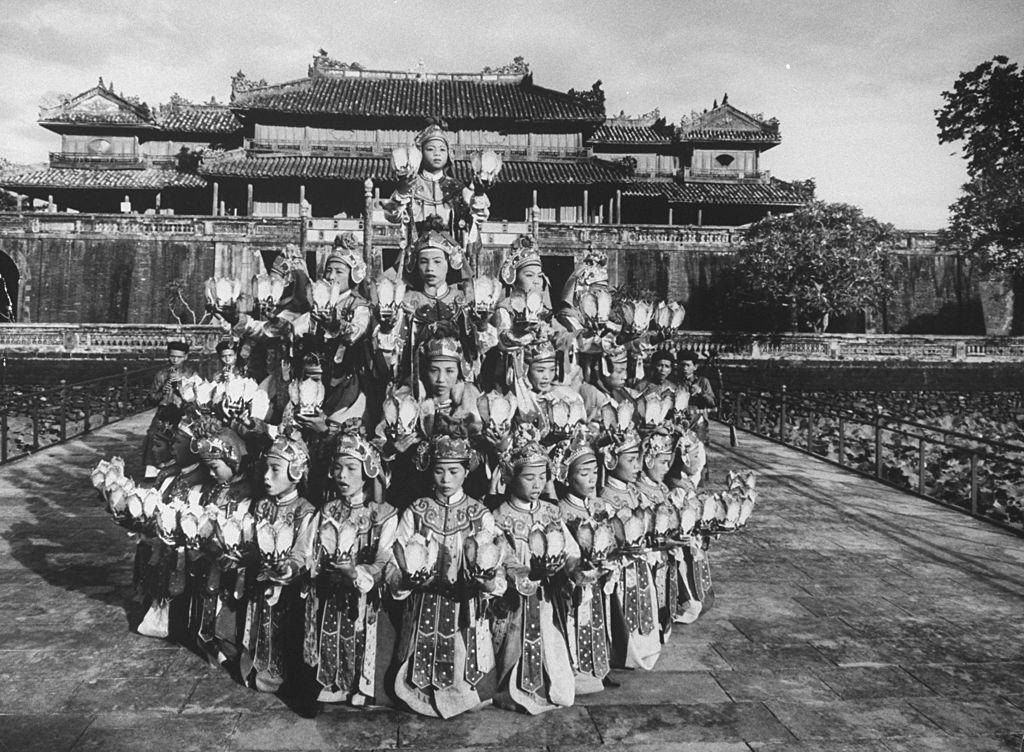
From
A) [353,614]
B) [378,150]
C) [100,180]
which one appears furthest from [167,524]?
[100,180]

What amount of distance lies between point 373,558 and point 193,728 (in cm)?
132

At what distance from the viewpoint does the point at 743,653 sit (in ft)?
17.7

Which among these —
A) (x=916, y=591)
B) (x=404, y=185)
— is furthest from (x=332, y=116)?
(x=916, y=591)

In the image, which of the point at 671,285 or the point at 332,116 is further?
the point at 332,116

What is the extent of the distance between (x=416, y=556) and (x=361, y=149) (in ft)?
114

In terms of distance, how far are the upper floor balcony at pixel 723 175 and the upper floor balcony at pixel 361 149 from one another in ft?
20.5

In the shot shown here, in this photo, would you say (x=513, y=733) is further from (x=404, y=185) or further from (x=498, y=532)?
(x=404, y=185)

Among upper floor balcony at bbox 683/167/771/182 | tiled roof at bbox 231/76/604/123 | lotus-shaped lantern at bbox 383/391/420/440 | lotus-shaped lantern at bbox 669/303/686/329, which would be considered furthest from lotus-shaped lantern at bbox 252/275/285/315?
upper floor balcony at bbox 683/167/771/182

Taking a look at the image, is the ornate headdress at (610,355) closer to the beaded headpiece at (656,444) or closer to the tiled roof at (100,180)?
the beaded headpiece at (656,444)

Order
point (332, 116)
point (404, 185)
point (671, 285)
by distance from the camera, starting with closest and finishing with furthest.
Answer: point (404, 185), point (671, 285), point (332, 116)

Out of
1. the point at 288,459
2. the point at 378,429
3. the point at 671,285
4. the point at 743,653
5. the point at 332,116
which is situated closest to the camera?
the point at 288,459

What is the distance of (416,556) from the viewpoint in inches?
163

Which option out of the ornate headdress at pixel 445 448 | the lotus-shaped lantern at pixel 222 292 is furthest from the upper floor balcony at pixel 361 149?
the ornate headdress at pixel 445 448

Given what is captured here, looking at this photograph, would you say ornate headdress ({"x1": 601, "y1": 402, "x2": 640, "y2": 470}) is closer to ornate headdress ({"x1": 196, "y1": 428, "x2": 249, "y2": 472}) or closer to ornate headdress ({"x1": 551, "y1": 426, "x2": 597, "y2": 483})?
ornate headdress ({"x1": 551, "y1": 426, "x2": 597, "y2": 483})
